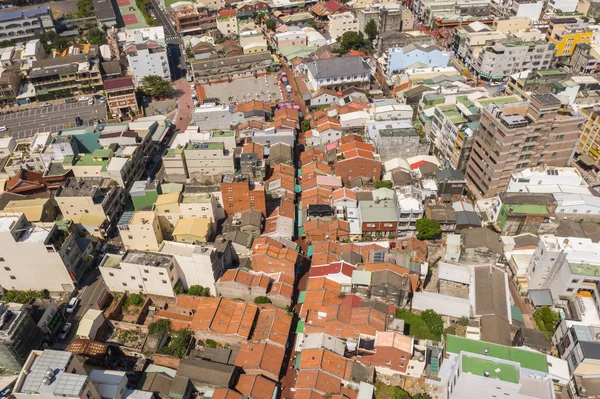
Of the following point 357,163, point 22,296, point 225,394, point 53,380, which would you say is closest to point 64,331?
point 22,296

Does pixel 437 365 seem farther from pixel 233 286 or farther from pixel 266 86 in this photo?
pixel 266 86

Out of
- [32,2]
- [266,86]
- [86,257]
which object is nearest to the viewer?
[86,257]

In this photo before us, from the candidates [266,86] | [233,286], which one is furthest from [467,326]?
[266,86]

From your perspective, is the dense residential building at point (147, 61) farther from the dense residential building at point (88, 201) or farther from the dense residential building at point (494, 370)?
the dense residential building at point (494, 370)

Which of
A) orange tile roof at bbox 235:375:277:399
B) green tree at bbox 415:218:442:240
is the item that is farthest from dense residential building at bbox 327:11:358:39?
orange tile roof at bbox 235:375:277:399

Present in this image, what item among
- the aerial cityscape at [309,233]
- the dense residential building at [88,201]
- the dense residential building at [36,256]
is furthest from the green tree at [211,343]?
the dense residential building at [88,201]

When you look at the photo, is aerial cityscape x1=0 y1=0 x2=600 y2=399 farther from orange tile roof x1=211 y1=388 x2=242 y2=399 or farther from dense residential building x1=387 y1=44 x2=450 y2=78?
dense residential building x1=387 y1=44 x2=450 y2=78
